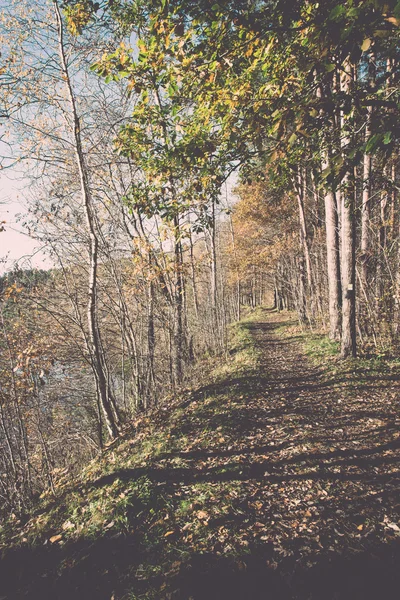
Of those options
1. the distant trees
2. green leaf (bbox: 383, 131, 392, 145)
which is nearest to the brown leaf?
the distant trees

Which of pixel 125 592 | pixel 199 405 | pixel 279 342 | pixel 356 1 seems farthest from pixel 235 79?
pixel 279 342

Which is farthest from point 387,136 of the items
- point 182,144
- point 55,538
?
point 55,538

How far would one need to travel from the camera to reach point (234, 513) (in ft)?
10.9

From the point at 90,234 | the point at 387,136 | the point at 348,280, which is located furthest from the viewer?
the point at 348,280

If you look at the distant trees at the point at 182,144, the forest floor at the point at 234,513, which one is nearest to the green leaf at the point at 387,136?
the distant trees at the point at 182,144

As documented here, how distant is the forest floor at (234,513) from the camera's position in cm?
258

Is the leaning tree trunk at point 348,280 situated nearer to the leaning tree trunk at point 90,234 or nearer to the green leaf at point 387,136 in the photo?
the green leaf at point 387,136

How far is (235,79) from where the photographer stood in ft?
11.3

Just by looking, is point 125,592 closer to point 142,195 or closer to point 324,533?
point 324,533

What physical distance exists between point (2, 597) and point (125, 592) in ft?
4.52

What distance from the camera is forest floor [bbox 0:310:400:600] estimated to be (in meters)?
2.58

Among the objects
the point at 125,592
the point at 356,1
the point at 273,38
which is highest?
the point at 273,38

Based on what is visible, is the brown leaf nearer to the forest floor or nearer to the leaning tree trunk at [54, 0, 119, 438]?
the forest floor

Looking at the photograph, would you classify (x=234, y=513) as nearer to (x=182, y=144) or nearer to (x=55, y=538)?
(x=55, y=538)
